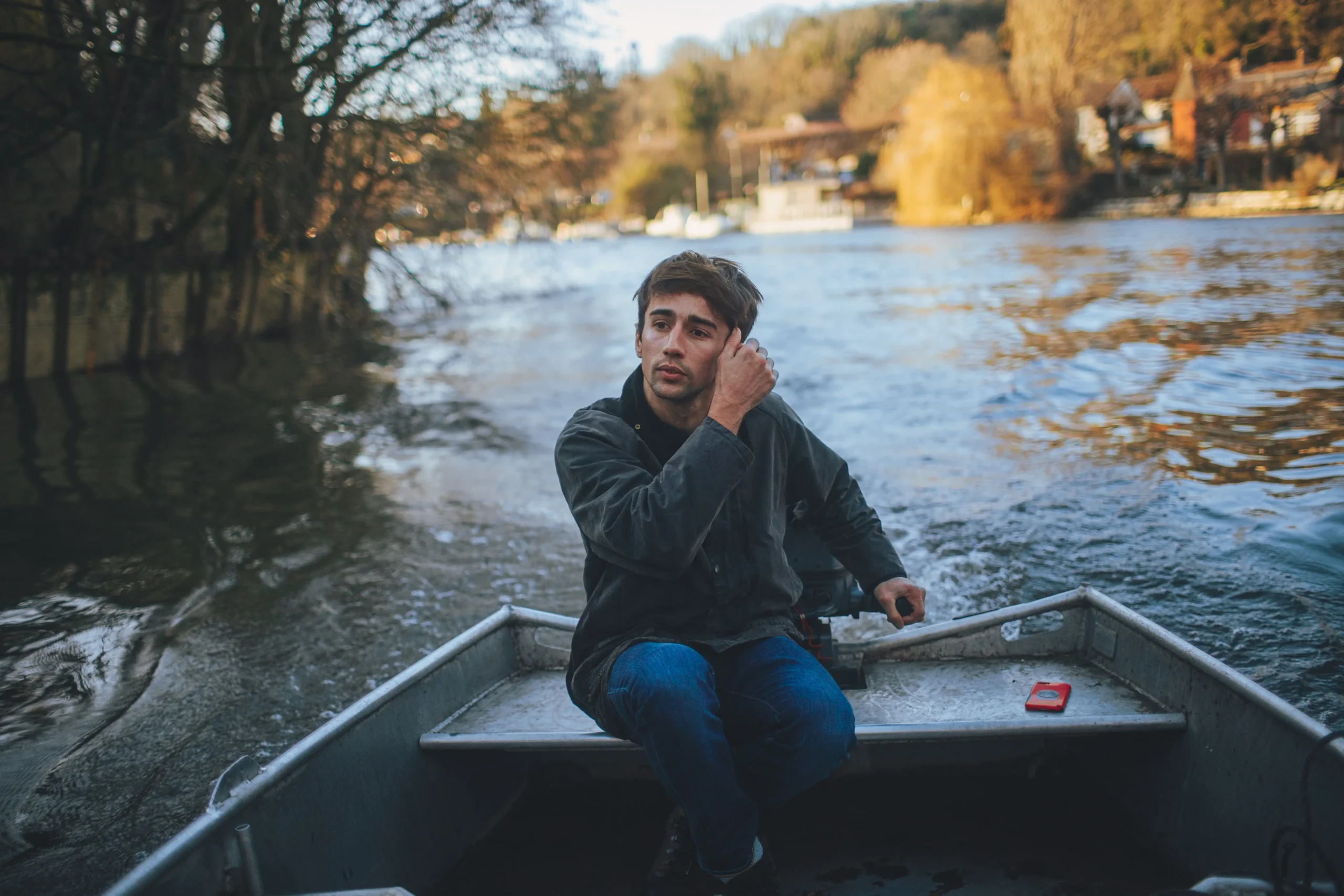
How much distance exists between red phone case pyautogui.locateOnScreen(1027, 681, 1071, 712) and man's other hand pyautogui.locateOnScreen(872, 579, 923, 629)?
0.45 metres

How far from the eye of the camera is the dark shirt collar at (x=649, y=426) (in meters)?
2.61

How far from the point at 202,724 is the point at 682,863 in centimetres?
258

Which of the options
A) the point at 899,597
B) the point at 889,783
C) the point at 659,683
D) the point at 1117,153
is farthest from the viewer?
the point at 1117,153

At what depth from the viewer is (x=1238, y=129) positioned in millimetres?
39906

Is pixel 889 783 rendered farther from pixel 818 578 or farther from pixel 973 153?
pixel 973 153

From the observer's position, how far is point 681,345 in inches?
101

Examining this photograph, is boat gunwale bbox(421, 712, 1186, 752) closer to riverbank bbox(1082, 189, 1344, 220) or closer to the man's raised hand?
the man's raised hand

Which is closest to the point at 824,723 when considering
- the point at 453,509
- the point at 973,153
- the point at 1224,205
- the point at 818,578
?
the point at 818,578

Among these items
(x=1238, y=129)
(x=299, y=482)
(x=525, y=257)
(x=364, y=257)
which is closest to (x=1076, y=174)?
(x=1238, y=129)

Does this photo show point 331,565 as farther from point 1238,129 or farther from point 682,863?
point 1238,129

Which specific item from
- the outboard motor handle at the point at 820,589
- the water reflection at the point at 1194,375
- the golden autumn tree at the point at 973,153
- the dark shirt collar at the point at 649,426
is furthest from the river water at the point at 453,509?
the golden autumn tree at the point at 973,153

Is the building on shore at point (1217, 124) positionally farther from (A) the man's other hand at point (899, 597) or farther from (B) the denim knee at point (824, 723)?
(B) the denim knee at point (824, 723)

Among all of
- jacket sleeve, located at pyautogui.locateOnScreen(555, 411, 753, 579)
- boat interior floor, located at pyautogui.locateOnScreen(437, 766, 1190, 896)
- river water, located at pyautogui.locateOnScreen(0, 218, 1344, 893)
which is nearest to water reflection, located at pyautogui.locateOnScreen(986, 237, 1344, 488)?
river water, located at pyautogui.locateOnScreen(0, 218, 1344, 893)

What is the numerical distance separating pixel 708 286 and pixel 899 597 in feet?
3.29
